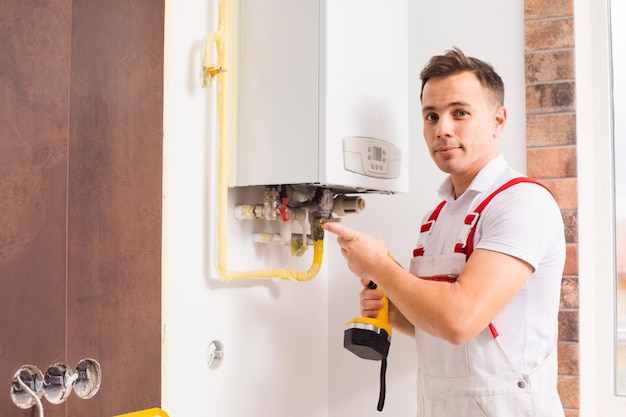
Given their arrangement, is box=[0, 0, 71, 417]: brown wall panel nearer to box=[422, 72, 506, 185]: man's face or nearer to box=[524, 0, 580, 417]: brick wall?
box=[422, 72, 506, 185]: man's face

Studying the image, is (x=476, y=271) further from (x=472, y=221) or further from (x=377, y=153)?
(x=377, y=153)

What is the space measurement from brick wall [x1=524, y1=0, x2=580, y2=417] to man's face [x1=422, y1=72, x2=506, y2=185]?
1.40ft

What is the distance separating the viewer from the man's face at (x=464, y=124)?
155cm

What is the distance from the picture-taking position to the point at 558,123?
1939mm

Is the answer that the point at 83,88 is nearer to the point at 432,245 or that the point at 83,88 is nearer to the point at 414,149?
the point at 432,245

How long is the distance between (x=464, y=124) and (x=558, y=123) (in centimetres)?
56

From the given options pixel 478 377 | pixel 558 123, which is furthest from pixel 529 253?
pixel 558 123

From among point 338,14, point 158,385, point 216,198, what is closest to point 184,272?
point 216,198

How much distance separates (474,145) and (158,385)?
3.11 feet

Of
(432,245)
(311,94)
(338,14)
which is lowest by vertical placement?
(432,245)

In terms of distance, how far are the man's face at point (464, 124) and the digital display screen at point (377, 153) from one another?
0.58ft

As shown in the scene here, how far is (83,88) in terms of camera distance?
39.3 inches

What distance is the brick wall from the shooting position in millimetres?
1892

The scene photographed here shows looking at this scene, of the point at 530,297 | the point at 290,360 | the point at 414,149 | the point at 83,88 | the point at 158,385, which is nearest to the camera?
the point at 83,88
